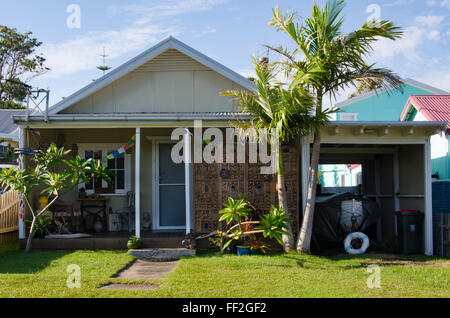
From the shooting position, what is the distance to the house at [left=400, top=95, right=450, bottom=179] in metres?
12.7

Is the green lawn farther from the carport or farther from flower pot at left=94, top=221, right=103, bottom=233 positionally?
the carport

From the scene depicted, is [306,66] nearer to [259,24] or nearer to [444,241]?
[259,24]

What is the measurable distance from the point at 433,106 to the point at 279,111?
943 cm

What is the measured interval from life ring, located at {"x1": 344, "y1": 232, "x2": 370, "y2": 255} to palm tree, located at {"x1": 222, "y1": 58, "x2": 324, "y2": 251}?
4.29 feet

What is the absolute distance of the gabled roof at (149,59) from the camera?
9766mm

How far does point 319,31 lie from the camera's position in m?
7.84

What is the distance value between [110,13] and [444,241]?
29.0 feet

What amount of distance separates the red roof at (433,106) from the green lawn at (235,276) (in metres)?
7.17

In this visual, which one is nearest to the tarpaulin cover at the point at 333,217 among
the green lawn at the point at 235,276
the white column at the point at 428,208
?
the white column at the point at 428,208

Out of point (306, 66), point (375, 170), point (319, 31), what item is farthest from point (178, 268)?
point (375, 170)
